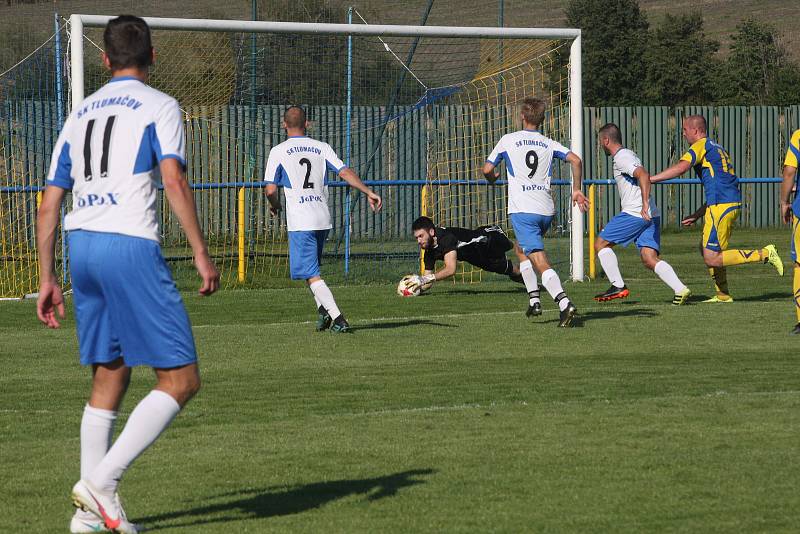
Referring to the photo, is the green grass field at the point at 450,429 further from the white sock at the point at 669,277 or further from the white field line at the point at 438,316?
the white sock at the point at 669,277

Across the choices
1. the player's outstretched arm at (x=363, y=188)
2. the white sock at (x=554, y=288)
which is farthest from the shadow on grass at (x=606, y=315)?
the player's outstretched arm at (x=363, y=188)

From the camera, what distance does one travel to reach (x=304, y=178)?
12.3m

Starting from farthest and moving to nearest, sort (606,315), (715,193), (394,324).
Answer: (715,193) < (606,315) < (394,324)

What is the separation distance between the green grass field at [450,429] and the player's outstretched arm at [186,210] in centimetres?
103

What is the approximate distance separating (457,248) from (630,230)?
7.24 feet

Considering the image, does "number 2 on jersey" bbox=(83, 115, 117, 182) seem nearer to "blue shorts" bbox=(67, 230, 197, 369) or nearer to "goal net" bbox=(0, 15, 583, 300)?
"blue shorts" bbox=(67, 230, 197, 369)

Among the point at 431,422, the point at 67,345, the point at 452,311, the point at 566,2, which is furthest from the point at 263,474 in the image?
the point at 566,2

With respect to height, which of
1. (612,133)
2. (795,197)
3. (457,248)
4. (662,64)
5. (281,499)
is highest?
(662,64)

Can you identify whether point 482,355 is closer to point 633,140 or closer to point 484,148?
point 484,148

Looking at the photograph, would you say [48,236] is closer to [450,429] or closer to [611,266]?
[450,429]

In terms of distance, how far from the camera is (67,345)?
461 inches

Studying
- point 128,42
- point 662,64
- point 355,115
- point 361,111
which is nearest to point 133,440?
point 128,42

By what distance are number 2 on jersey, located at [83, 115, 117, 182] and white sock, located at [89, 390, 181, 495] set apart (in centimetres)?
90

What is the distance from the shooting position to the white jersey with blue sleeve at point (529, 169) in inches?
497
